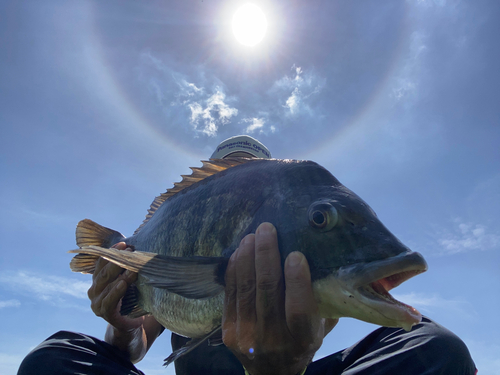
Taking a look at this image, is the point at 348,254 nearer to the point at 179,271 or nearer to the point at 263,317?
the point at 263,317

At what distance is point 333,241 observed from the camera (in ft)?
6.10

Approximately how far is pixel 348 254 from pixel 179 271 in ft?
4.15

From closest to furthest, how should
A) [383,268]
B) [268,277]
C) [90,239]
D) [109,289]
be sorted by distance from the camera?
[383,268], [268,277], [109,289], [90,239]

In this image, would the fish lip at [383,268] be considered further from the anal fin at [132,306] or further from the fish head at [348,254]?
the anal fin at [132,306]

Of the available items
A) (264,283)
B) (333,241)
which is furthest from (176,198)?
(333,241)

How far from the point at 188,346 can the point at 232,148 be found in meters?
4.79

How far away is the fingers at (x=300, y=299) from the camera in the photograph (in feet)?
6.11

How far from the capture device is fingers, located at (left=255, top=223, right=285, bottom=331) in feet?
6.74

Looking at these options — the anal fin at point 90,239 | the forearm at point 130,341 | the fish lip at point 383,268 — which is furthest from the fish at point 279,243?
the anal fin at point 90,239

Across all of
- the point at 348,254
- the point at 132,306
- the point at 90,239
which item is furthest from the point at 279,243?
the point at 90,239

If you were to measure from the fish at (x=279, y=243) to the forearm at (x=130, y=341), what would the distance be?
3.66ft

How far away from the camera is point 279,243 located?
2102 mm

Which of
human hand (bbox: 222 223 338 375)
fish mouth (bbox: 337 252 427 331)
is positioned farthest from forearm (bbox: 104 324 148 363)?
fish mouth (bbox: 337 252 427 331)

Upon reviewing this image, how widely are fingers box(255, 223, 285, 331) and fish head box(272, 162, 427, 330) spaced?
10cm
